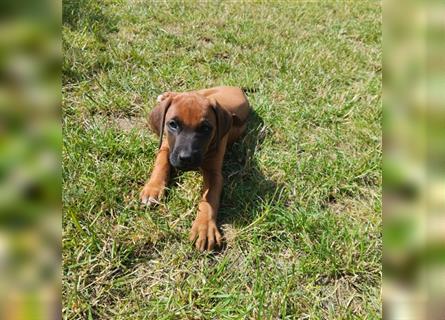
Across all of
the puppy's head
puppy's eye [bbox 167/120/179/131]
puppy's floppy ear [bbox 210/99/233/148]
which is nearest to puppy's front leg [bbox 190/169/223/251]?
the puppy's head

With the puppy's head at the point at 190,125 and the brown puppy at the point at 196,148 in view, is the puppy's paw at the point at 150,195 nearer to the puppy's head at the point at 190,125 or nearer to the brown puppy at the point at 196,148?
the brown puppy at the point at 196,148

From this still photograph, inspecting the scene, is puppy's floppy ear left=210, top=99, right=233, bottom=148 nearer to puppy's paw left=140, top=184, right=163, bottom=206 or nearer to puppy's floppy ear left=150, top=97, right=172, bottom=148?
puppy's floppy ear left=150, top=97, right=172, bottom=148

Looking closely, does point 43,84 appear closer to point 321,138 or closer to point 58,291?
point 58,291

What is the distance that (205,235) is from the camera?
3021 mm

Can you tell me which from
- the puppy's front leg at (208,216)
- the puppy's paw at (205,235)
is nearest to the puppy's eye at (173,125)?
the puppy's front leg at (208,216)

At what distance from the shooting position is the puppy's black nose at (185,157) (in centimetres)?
321

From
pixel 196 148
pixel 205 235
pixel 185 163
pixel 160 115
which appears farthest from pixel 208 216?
pixel 160 115

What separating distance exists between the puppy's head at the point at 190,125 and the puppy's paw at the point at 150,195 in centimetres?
26

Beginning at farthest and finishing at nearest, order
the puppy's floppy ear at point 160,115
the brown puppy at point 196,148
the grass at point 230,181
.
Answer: the puppy's floppy ear at point 160,115, the brown puppy at point 196,148, the grass at point 230,181

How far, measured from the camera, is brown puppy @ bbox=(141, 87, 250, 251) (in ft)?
10.3

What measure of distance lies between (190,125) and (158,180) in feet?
1.72

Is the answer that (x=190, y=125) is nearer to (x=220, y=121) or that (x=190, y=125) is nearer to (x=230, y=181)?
(x=220, y=121)

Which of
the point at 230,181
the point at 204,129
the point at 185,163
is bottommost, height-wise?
the point at 230,181

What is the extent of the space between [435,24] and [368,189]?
10.8 ft
